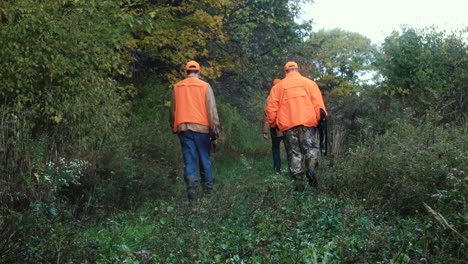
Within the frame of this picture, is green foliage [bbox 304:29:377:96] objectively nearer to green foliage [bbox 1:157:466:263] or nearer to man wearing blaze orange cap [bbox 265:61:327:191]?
man wearing blaze orange cap [bbox 265:61:327:191]

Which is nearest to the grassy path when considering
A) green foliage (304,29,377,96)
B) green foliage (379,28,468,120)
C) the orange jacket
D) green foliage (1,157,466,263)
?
green foliage (1,157,466,263)

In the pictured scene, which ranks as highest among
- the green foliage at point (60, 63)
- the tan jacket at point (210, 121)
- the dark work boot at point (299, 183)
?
the green foliage at point (60, 63)

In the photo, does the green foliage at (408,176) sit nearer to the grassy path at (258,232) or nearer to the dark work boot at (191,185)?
the grassy path at (258,232)

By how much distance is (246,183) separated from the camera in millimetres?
8656

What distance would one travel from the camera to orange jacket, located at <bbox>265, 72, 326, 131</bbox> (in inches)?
391

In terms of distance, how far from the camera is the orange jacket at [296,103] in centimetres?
992

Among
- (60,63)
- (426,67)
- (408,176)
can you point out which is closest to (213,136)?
(60,63)

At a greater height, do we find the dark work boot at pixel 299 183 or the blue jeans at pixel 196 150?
the blue jeans at pixel 196 150

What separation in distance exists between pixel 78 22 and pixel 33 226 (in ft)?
14.3

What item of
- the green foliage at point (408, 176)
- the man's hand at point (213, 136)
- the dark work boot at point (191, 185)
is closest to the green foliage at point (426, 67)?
the green foliage at point (408, 176)

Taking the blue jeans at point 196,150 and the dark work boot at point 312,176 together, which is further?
the dark work boot at point 312,176

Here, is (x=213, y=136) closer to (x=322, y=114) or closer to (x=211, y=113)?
(x=211, y=113)

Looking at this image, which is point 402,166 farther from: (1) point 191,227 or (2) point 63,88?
(2) point 63,88

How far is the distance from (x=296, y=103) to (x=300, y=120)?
0.25m
